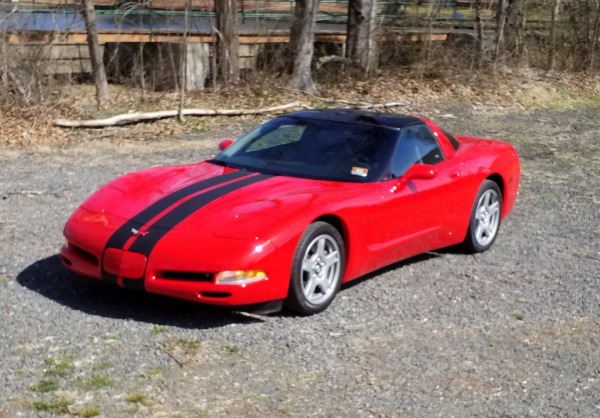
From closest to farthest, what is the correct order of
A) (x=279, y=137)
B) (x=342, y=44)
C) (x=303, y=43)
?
(x=279, y=137)
(x=303, y=43)
(x=342, y=44)

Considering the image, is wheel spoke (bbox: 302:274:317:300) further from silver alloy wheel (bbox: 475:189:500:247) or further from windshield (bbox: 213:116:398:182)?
silver alloy wheel (bbox: 475:189:500:247)

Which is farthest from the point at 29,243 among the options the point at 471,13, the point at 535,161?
the point at 471,13

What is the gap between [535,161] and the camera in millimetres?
14328

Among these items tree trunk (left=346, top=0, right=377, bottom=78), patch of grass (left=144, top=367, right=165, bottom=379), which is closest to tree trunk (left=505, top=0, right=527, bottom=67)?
tree trunk (left=346, top=0, right=377, bottom=78)

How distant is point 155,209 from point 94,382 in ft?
5.74

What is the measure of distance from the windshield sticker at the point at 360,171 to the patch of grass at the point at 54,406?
3.18 m

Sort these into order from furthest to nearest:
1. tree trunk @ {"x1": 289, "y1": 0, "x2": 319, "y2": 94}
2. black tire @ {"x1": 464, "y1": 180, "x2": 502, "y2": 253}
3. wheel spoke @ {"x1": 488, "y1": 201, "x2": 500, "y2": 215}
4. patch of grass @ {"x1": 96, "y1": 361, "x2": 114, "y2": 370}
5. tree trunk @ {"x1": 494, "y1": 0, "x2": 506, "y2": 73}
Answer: tree trunk @ {"x1": 494, "y1": 0, "x2": 506, "y2": 73}, tree trunk @ {"x1": 289, "y1": 0, "x2": 319, "y2": 94}, wheel spoke @ {"x1": 488, "y1": 201, "x2": 500, "y2": 215}, black tire @ {"x1": 464, "y1": 180, "x2": 502, "y2": 253}, patch of grass @ {"x1": 96, "y1": 361, "x2": 114, "y2": 370}

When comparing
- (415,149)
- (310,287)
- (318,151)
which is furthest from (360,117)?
(310,287)

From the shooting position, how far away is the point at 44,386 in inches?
209

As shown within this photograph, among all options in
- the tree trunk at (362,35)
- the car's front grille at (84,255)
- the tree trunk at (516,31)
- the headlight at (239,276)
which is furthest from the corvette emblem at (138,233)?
the tree trunk at (516,31)

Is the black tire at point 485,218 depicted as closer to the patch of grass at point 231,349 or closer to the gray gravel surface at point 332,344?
the gray gravel surface at point 332,344

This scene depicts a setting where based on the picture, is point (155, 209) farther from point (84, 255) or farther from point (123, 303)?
point (123, 303)

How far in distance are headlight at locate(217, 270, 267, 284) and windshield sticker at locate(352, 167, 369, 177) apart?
1.54 m

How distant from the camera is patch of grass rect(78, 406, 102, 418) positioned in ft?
16.3
